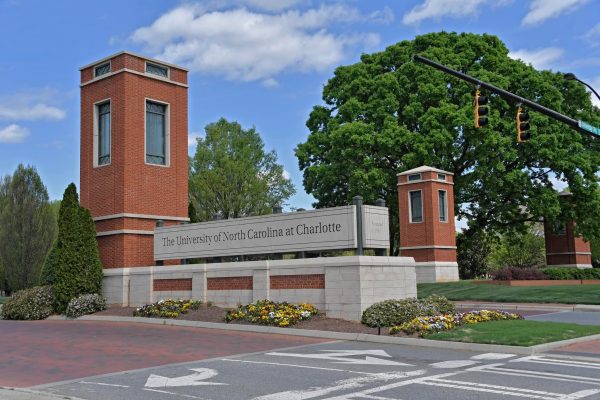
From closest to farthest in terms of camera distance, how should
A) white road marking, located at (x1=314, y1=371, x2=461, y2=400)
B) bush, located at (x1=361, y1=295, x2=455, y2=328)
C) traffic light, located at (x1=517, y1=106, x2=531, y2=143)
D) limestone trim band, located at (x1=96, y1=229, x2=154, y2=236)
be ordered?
white road marking, located at (x1=314, y1=371, x2=461, y2=400) → bush, located at (x1=361, y1=295, x2=455, y2=328) → traffic light, located at (x1=517, y1=106, x2=531, y2=143) → limestone trim band, located at (x1=96, y1=229, x2=154, y2=236)

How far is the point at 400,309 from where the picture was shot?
16.7 m

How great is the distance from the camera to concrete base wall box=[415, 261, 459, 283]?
34.7m

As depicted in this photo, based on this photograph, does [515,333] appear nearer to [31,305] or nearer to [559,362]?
[559,362]

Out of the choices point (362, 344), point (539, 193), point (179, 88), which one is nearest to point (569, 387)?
point (362, 344)

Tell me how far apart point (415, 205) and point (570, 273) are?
990 cm

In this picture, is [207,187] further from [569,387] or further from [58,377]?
[569,387]

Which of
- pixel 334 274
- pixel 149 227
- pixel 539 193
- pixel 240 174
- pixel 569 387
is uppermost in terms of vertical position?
pixel 240 174

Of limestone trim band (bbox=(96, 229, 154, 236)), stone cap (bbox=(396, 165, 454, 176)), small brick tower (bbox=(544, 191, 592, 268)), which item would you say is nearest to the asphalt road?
limestone trim band (bbox=(96, 229, 154, 236))

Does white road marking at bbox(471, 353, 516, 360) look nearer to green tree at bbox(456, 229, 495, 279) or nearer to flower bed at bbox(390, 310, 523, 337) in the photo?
flower bed at bbox(390, 310, 523, 337)

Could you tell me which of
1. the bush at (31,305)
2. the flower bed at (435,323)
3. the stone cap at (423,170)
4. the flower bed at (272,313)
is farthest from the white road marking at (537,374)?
the stone cap at (423,170)

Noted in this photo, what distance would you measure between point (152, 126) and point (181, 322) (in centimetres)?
967

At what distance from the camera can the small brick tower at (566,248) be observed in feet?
151

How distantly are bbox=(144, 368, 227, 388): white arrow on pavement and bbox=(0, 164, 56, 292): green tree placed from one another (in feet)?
111

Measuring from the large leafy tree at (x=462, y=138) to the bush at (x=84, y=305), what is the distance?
1839cm
